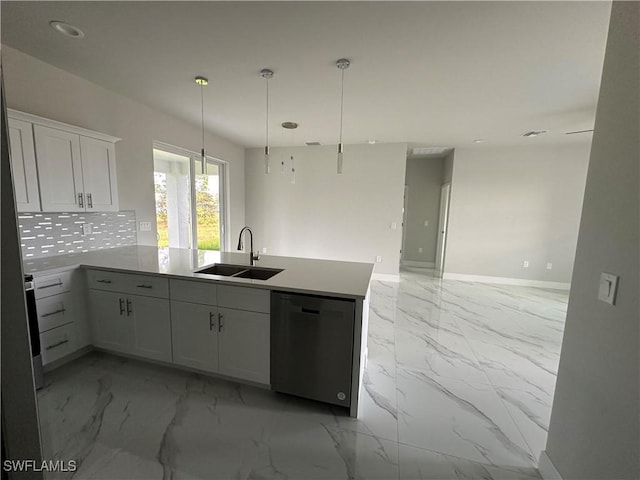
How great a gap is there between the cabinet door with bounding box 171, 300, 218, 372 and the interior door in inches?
199

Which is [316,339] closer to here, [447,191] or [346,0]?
[346,0]

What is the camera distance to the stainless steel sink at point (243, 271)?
2438mm

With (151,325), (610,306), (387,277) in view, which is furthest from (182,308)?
(387,277)

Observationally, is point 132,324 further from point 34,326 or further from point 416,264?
point 416,264

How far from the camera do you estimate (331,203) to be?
5.53 metres

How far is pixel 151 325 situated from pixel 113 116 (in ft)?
8.16

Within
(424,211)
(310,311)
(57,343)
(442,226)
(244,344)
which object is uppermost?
(424,211)

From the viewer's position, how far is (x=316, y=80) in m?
2.67

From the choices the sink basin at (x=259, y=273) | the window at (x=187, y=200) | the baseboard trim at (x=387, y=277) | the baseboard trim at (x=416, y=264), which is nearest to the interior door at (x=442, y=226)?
the baseboard trim at (x=416, y=264)

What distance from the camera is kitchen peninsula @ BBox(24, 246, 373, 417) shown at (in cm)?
197

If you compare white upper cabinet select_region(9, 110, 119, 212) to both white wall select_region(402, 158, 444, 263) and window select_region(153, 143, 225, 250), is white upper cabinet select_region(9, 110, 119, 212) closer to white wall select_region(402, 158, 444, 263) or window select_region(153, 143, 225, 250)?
window select_region(153, 143, 225, 250)

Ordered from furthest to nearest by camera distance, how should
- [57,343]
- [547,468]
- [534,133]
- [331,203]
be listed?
[331,203], [534,133], [57,343], [547,468]

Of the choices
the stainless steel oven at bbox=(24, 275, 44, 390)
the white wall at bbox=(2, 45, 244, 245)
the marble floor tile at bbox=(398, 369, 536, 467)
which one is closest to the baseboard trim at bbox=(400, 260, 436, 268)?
the marble floor tile at bbox=(398, 369, 536, 467)

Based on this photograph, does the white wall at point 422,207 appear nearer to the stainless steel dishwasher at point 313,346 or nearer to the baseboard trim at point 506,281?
the baseboard trim at point 506,281
